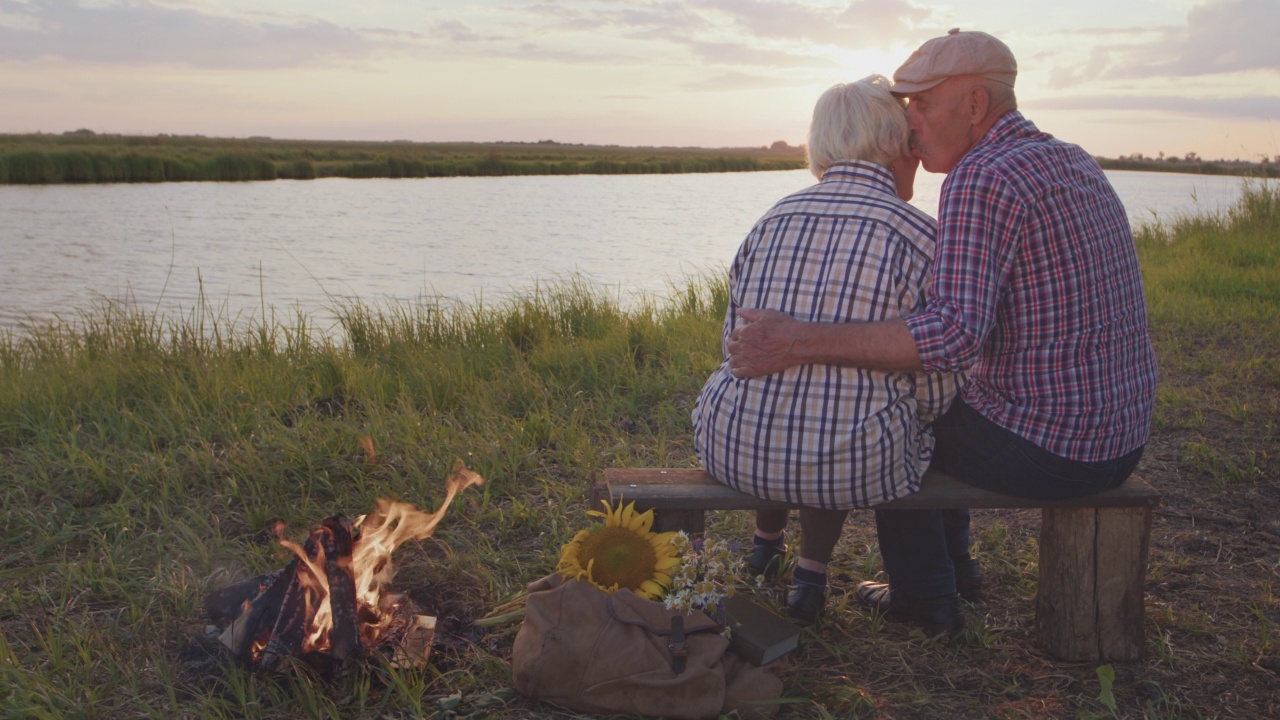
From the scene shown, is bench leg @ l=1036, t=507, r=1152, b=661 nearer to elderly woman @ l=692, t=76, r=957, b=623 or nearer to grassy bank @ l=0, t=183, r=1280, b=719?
grassy bank @ l=0, t=183, r=1280, b=719

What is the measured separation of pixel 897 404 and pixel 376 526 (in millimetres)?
1396

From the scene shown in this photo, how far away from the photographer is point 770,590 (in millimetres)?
2754

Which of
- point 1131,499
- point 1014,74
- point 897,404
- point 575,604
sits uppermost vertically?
point 1014,74

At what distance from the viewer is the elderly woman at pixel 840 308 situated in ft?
7.01

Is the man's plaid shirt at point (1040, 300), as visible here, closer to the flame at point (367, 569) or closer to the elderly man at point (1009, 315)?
the elderly man at point (1009, 315)

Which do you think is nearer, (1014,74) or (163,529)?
(1014,74)

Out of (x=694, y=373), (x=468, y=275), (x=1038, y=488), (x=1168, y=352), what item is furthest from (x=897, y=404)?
(x=468, y=275)

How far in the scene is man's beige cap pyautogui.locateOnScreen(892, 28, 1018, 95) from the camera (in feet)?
7.00

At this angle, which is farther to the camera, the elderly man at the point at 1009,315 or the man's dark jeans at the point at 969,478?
the man's dark jeans at the point at 969,478

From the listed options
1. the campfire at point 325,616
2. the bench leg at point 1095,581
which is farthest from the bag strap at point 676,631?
the bench leg at point 1095,581

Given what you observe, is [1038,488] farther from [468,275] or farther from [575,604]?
[468,275]

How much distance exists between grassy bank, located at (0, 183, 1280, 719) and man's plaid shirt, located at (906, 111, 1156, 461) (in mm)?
628

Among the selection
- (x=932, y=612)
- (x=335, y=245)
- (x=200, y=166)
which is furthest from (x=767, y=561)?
(x=200, y=166)

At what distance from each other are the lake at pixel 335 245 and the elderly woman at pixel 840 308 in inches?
161
